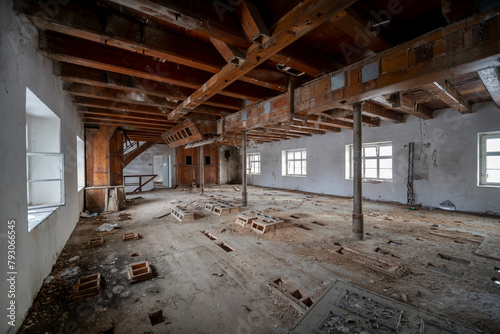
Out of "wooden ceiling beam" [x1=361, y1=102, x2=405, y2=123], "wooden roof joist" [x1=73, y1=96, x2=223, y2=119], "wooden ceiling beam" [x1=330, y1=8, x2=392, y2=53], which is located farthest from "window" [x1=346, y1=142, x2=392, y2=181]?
"wooden roof joist" [x1=73, y1=96, x2=223, y2=119]

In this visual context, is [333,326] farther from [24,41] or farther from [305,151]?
[305,151]

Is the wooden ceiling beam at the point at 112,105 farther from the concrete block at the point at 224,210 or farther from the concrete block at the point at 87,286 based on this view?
the concrete block at the point at 87,286

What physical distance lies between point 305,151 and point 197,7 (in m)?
9.41

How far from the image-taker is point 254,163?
14391 millimetres

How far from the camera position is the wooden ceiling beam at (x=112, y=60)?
8.66ft

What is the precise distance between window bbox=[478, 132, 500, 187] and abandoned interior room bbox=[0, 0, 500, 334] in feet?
0.09

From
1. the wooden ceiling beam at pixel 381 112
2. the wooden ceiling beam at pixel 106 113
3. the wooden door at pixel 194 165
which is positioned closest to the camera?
the wooden ceiling beam at pixel 381 112

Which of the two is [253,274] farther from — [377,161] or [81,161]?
[377,161]

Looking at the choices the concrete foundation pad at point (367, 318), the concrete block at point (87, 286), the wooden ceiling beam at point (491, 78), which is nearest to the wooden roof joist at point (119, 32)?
the concrete block at point (87, 286)

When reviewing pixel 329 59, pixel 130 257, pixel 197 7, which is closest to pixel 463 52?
pixel 329 59

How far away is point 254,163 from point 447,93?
1107 cm

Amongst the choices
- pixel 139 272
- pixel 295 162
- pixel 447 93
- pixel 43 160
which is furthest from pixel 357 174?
pixel 295 162

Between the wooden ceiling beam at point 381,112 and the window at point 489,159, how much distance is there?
1952 mm

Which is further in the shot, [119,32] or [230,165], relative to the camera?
[230,165]
